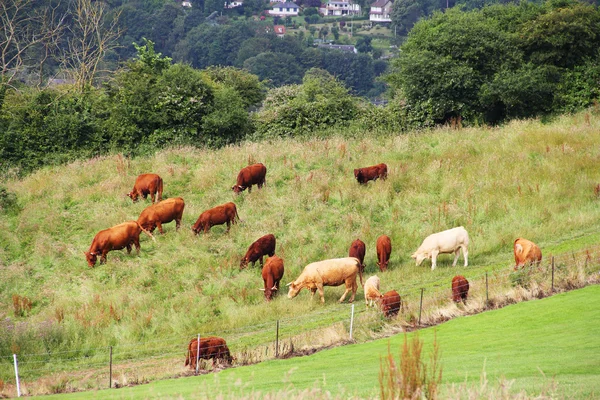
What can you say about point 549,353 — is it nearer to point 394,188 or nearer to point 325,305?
point 325,305

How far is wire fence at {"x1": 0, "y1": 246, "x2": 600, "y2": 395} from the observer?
17.3 meters

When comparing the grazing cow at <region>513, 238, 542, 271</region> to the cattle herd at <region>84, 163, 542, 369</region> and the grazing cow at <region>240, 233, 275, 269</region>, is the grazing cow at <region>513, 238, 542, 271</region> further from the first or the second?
the grazing cow at <region>240, 233, 275, 269</region>

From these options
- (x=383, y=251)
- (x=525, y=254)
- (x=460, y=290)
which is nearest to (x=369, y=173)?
(x=383, y=251)

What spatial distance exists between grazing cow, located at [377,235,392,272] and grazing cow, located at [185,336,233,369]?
798 centimetres

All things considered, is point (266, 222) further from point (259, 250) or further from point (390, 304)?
point (390, 304)

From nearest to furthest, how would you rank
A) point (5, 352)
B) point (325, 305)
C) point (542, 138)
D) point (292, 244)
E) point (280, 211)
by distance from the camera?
point (5, 352) < point (325, 305) < point (292, 244) < point (280, 211) < point (542, 138)

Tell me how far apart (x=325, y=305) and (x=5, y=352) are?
798 centimetres

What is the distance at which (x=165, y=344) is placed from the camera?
20859 mm

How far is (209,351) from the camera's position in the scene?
57.8ft

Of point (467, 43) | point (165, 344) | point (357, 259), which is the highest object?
point (467, 43)

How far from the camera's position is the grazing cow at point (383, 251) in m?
24.7

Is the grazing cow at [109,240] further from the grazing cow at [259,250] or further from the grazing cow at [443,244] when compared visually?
the grazing cow at [443,244]

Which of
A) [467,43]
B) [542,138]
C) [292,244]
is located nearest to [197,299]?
[292,244]

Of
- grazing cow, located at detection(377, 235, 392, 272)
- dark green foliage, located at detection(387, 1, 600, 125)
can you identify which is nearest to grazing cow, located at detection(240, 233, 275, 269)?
grazing cow, located at detection(377, 235, 392, 272)
